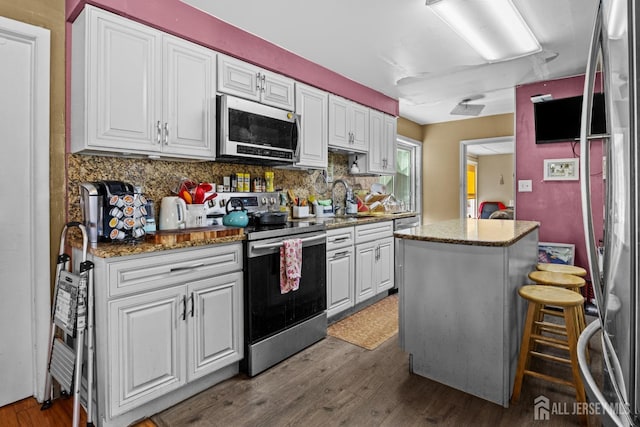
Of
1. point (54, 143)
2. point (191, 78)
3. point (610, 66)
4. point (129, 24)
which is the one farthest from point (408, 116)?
point (610, 66)

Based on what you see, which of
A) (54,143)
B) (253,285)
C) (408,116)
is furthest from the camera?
(408,116)

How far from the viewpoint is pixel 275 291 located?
2.42m

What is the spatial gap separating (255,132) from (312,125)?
0.80m

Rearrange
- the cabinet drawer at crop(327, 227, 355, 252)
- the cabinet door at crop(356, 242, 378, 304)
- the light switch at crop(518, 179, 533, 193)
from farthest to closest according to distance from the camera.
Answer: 1. the light switch at crop(518, 179, 533, 193)
2. the cabinet door at crop(356, 242, 378, 304)
3. the cabinet drawer at crop(327, 227, 355, 252)

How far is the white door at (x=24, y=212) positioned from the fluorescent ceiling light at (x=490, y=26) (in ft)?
8.02

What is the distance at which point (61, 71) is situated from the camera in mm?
2125

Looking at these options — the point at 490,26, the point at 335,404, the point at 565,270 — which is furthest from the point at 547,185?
the point at 335,404

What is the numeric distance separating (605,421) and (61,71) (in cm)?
283

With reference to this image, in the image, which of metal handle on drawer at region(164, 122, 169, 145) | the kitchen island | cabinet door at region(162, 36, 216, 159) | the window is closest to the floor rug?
the kitchen island

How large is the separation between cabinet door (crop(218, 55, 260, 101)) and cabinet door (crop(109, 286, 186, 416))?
1524 mm

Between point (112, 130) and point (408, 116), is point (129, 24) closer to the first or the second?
point (112, 130)

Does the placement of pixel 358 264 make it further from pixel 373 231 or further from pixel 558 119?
pixel 558 119

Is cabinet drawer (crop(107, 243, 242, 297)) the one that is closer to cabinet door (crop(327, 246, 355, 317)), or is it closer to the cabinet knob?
the cabinet knob

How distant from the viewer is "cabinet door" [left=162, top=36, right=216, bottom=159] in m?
2.32
